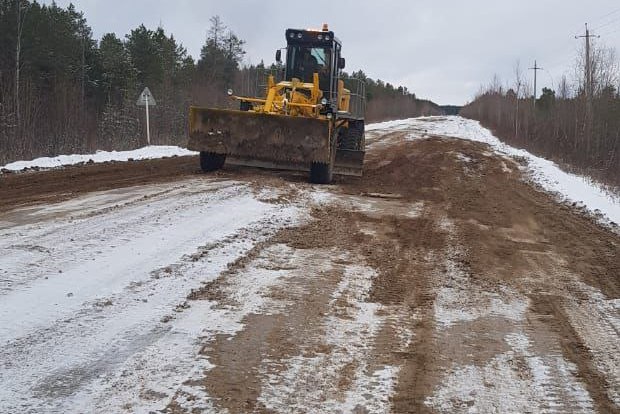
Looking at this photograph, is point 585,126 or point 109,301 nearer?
point 109,301

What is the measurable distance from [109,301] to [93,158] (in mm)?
12455

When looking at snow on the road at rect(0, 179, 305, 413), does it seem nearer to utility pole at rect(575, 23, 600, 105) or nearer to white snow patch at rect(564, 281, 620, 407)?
white snow patch at rect(564, 281, 620, 407)

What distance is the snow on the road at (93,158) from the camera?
14.1 metres

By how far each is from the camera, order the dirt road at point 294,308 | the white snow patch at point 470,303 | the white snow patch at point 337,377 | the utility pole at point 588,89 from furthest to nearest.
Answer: the utility pole at point 588,89 → the white snow patch at point 470,303 → the dirt road at point 294,308 → the white snow patch at point 337,377

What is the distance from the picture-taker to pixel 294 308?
493 centimetres

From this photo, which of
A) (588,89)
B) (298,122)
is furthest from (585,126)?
(298,122)

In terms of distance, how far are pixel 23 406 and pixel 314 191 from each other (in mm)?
8264

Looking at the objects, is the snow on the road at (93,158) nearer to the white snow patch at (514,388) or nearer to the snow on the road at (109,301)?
the snow on the road at (109,301)

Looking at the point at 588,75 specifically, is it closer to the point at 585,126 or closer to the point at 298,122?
the point at 585,126

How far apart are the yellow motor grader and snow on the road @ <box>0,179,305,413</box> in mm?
3932

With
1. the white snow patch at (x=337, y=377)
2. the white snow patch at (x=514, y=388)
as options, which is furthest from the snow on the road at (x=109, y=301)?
the white snow patch at (x=514, y=388)

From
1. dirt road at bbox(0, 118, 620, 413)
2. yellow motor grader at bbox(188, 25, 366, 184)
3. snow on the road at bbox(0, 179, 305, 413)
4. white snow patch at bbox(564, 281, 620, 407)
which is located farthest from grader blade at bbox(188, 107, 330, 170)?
white snow patch at bbox(564, 281, 620, 407)

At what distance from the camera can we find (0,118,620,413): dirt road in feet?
11.6

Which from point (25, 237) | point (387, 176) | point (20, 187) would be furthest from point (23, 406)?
point (387, 176)
